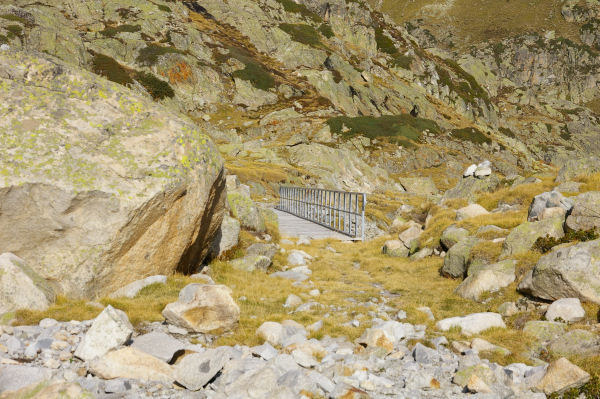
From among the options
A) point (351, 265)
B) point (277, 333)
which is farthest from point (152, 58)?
point (277, 333)

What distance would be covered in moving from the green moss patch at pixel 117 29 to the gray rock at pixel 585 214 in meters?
137

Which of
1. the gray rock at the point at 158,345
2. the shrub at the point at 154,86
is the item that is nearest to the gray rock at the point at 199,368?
the gray rock at the point at 158,345

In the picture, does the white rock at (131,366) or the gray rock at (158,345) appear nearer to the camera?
the white rock at (131,366)

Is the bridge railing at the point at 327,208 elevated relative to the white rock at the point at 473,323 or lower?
lower

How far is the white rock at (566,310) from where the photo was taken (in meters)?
8.55

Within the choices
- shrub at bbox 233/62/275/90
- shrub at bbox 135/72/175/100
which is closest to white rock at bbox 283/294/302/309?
shrub at bbox 135/72/175/100

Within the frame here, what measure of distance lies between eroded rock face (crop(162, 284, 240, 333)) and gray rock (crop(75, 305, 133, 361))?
1.32 meters

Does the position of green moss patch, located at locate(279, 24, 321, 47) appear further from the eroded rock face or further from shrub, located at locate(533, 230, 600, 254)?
the eroded rock face

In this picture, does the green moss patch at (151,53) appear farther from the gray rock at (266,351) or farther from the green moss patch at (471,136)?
the gray rock at (266,351)

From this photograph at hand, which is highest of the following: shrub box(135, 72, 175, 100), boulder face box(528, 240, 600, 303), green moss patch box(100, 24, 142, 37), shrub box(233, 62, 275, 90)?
green moss patch box(100, 24, 142, 37)

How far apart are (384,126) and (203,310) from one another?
116m

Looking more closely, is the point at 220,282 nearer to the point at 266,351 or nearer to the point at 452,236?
the point at 266,351

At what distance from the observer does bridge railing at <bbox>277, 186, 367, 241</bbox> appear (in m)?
27.6

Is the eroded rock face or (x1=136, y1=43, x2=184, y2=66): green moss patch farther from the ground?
(x1=136, y1=43, x2=184, y2=66): green moss patch
